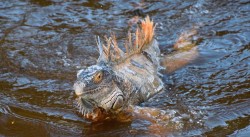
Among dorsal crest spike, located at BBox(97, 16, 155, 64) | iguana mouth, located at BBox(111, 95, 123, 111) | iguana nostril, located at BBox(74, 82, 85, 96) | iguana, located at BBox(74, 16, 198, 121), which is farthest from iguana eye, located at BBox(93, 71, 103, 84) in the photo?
dorsal crest spike, located at BBox(97, 16, 155, 64)

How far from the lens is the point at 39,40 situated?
25.2ft

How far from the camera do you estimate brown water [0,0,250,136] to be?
504 centimetres

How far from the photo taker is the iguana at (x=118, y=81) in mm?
4656

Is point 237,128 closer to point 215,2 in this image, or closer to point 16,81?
point 16,81

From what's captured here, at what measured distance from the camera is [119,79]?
16.8 ft

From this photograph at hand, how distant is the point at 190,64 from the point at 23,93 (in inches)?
93.2

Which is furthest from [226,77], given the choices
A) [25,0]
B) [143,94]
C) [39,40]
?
[25,0]

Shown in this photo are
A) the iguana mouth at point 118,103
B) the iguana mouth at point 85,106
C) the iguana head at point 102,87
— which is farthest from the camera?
the iguana mouth at point 118,103

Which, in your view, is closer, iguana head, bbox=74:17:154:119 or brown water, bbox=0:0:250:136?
iguana head, bbox=74:17:154:119

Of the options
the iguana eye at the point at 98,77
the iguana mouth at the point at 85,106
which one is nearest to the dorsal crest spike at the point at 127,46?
the iguana eye at the point at 98,77

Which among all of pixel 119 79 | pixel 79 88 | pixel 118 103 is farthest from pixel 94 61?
pixel 79 88

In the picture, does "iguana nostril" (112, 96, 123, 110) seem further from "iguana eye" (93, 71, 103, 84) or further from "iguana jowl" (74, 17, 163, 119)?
"iguana eye" (93, 71, 103, 84)

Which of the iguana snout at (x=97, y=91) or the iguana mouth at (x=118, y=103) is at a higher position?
the iguana snout at (x=97, y=91)

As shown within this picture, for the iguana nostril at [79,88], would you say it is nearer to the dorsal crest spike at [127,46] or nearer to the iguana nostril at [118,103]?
the iguana nostril at [118,103]
